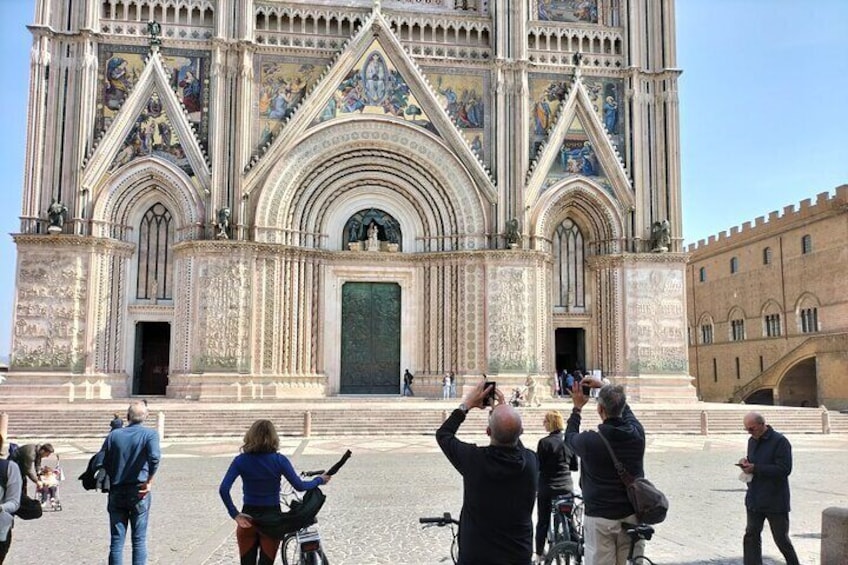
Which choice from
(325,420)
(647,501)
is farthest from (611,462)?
(325,420)

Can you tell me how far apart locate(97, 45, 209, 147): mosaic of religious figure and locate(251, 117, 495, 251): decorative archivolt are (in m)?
3.73

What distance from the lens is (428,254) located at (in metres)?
30.9

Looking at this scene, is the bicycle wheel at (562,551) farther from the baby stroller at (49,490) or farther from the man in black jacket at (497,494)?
the baby stroller at (49,490)

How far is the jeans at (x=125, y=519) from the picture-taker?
22.1 ft

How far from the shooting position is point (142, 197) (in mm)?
29250

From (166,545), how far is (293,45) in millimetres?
24559

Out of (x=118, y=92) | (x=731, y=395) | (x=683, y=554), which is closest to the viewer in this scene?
(x=683, y=554)

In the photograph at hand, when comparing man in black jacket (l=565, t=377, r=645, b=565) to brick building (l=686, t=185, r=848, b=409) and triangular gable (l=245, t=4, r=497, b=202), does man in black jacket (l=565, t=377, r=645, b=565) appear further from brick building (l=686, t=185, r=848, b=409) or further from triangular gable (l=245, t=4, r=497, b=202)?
brick building (l=686, t=185, r=848, b=409)

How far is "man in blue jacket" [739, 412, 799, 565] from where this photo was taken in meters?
6.99

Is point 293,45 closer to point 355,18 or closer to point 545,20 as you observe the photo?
point 355,18

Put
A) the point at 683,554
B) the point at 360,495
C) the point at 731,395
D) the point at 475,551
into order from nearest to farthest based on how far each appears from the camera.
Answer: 1. the point at 475,551
2. the point at 683,554
3. the point at 360,495
4. the point at 731,395

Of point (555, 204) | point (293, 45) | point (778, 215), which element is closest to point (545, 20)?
point (555, 204)

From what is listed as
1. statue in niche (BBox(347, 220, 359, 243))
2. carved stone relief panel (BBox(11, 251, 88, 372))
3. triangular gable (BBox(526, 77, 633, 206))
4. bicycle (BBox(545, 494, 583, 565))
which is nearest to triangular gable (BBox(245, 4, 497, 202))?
triangular gable (BBox(526, 77, 633, 206))

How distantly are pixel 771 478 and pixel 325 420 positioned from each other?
55.2 feet
